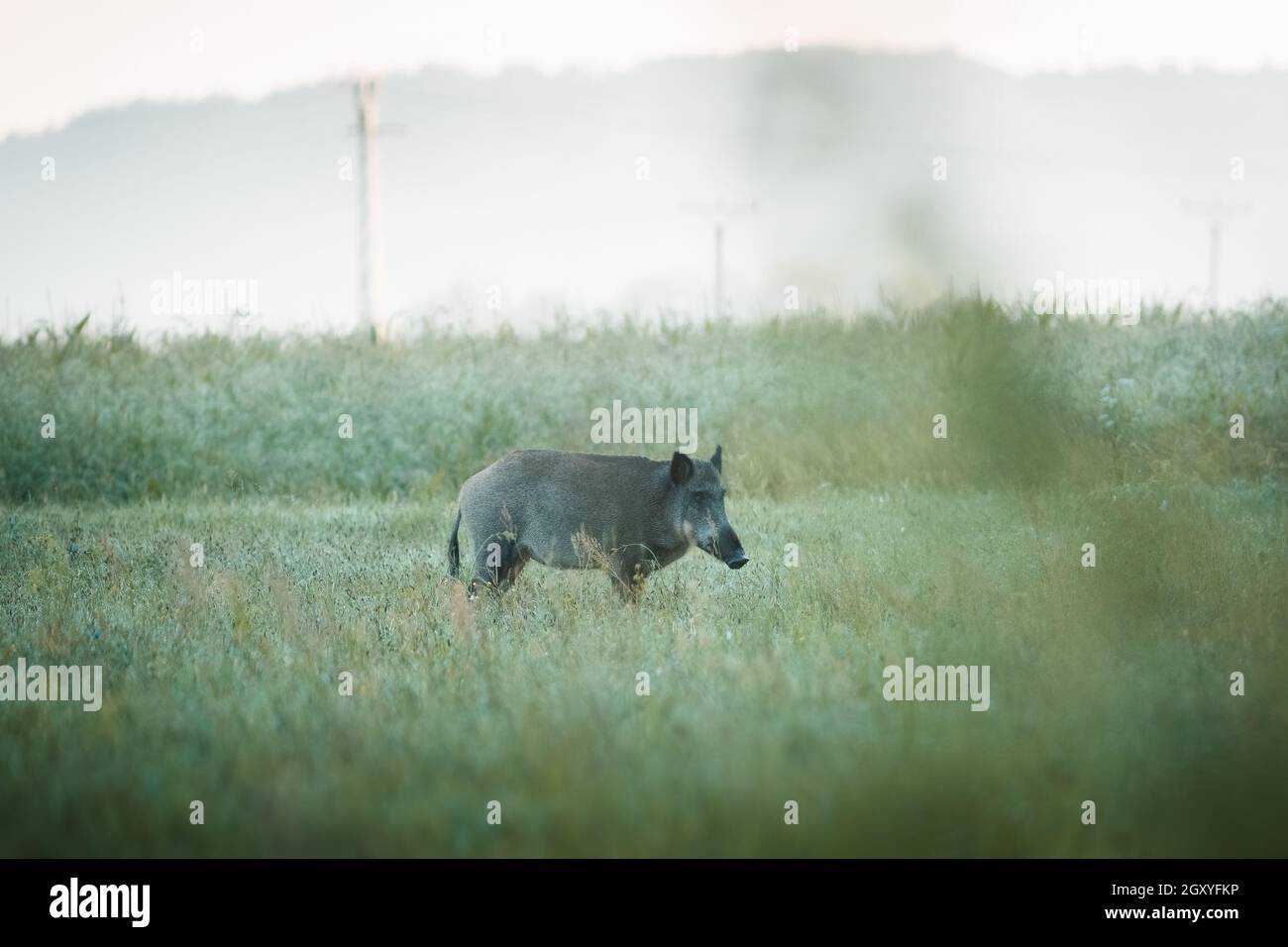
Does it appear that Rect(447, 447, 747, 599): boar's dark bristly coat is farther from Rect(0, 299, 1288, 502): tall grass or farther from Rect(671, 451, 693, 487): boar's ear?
Rect(0, 299, 1288, 502): tall grass

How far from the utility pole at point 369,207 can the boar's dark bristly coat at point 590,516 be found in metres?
13.7

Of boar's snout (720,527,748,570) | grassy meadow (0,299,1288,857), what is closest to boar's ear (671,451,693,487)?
boar's snout (720,527,748,570)

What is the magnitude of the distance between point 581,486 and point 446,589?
139cm

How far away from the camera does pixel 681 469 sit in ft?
31.2

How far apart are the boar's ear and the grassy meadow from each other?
0.93 meters

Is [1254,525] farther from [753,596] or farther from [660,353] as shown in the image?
[660,353]

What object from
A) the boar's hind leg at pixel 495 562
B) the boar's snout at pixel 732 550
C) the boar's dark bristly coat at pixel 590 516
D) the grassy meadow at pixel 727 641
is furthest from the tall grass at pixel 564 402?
the boar's hind leg at pixel 495 562

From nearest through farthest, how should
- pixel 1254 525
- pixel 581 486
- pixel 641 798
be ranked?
pixel 641 798 → pixel 581 486 → pixel 1254 525

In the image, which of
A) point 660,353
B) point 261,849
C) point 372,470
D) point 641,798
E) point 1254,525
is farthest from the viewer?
point 660,353

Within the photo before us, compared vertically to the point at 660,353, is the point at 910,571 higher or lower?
lower

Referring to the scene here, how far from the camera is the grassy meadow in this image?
518 centimetres
